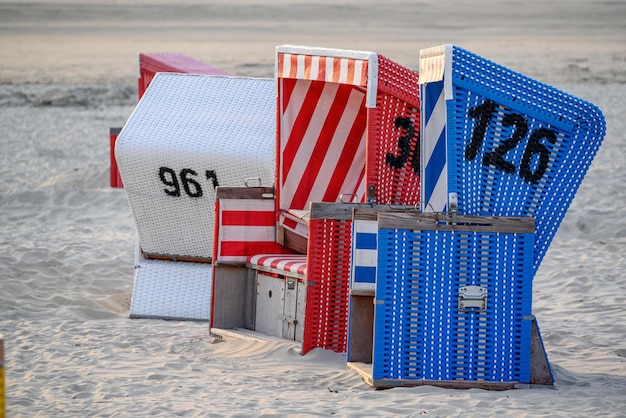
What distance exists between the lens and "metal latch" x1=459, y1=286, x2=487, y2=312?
211 inches

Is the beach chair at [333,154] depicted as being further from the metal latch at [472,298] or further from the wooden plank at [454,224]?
the metal latch at [472,298]

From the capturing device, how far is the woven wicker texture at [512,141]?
5.36 metres

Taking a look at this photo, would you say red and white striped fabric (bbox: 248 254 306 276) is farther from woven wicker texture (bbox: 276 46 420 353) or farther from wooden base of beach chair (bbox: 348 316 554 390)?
wooden base of beach chair (bbox: 348 316 554 390)

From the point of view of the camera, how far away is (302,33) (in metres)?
39.3

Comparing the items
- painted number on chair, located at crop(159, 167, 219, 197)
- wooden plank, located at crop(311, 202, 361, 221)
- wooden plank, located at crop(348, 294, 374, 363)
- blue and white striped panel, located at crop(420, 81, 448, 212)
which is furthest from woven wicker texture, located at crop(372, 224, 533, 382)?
painted number on chair, located at crop(159, 167, 219, 197)

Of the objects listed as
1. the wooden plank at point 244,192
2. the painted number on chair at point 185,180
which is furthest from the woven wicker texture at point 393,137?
the painted number on chair at point 185,180

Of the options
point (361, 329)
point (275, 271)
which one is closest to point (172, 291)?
point (275, 271)

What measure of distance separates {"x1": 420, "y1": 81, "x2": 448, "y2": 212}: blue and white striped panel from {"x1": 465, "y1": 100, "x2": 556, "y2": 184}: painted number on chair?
230 millimetres

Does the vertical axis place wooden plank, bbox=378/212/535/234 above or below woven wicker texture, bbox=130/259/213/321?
above

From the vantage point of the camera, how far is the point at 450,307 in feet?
17.7

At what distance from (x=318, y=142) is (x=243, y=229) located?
74cm

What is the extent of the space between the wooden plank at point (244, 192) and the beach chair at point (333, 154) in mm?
63

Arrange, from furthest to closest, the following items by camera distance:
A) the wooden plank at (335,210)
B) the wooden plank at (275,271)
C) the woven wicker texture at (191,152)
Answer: the woven wicker texture at (191,152), the wooden plank at (275,271), the wooden plank at (335,210)

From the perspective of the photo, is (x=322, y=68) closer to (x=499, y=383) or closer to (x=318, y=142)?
(x=318, y=142)
